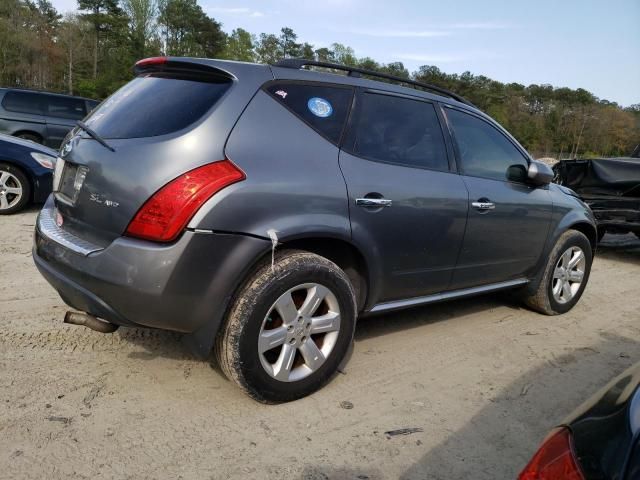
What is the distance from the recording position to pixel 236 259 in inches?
93.4

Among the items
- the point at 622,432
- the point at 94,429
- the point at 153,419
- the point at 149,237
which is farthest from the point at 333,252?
the point at 622,432

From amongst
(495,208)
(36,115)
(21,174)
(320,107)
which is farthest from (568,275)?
(36,115)

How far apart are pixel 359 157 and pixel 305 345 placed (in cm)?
108

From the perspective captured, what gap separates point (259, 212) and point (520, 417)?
1.78 metres

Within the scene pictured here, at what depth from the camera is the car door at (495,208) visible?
3.57 m

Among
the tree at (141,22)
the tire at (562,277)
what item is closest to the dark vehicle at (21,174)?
the tire at (562,277)

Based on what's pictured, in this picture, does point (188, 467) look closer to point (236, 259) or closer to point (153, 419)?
point (153, 419)

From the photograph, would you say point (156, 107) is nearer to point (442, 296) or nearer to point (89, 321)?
point (89, 321)

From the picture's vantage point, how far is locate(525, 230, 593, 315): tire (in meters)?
4.41

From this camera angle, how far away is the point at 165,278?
88.6 inches

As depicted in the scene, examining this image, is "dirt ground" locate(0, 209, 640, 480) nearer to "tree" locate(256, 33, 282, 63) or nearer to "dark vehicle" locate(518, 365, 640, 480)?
"dark vehicle" locate(518, 365, 640, 480)

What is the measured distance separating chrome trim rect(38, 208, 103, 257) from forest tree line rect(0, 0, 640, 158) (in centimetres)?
3171

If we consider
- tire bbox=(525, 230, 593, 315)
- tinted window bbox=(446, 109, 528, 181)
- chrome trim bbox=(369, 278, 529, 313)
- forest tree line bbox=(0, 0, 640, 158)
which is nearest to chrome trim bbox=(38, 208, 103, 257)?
chrome trim bbox=(369, 278, 529, 313)

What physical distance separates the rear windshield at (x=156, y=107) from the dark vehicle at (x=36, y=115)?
9.41 metres
